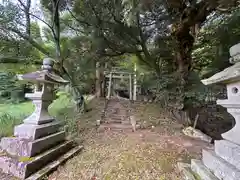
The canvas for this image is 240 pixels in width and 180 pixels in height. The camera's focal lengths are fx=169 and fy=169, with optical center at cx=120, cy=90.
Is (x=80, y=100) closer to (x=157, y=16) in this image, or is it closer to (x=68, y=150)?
(x=68, y=150)

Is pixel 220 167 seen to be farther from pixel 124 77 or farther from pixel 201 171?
pixel 124 77

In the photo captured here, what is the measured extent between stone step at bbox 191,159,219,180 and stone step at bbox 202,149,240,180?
0.04 meters

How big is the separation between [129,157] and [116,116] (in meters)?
3.42

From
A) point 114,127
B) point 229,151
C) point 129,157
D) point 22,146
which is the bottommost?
point 129,157

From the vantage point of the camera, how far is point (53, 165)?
9.16 ft

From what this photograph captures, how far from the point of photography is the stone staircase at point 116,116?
5453mm

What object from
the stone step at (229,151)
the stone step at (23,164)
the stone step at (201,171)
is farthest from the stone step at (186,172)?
the stone step at (23,164)

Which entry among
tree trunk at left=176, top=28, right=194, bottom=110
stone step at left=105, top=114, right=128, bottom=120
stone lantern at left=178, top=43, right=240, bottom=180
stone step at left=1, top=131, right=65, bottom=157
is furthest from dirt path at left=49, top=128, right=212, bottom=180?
tree trunk at left=176, top=28, right=194, bottom=110

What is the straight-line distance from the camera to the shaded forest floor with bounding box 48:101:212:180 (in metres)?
2.61

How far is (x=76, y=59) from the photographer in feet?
20.3

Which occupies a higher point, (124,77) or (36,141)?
(124,77)

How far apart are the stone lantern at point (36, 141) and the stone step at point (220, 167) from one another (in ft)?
7.66

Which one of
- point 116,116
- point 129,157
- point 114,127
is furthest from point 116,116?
point 129,157

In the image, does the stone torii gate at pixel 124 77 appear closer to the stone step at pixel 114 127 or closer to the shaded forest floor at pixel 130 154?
the stone step at pixel 114 127
